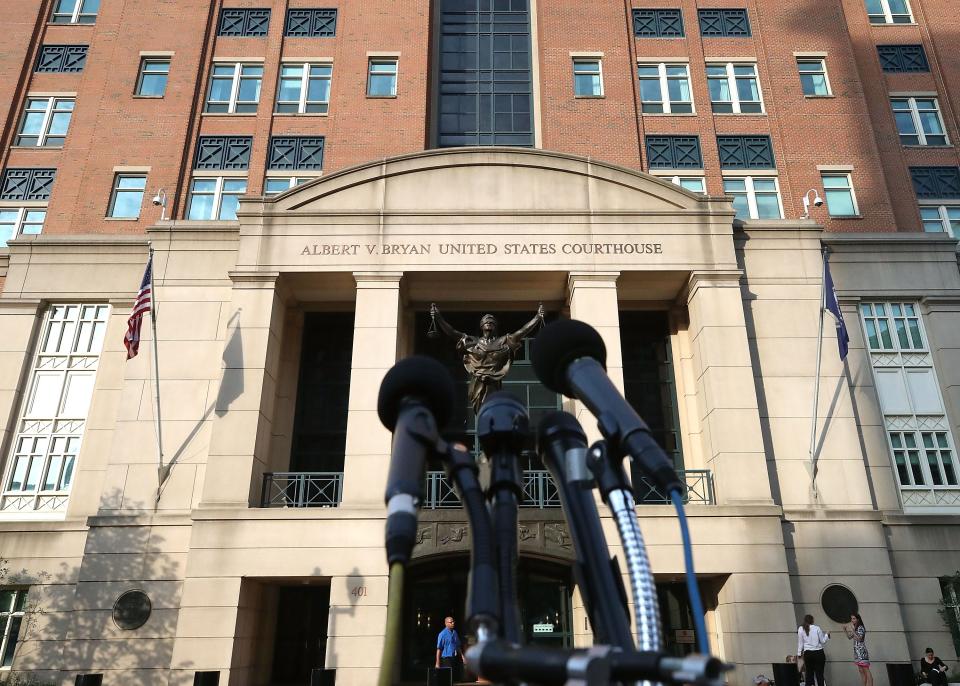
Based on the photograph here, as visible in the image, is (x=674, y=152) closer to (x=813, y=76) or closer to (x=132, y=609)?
(x=813, y=76)

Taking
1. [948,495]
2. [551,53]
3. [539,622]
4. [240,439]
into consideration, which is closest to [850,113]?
[551,53]

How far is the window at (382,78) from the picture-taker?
26.9m

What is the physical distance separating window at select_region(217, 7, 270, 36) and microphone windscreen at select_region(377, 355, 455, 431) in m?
27.4

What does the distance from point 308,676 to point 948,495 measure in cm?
1908

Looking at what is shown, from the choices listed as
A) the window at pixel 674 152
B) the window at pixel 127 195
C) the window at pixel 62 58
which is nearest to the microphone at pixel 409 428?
the window at pixel 674 152

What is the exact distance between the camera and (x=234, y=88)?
27312 millimetres

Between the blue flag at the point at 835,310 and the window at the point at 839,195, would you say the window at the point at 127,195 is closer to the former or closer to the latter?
the blue flag at the point at 835,310

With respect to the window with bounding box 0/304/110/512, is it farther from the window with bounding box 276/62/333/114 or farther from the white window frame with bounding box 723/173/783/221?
the white window frame with bounding box 723/173/783/221

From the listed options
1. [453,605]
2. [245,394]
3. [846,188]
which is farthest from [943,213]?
[245,394]

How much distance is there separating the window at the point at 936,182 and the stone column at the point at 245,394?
23.7 meters

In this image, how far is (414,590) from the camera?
1969cm

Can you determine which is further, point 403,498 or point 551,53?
point 551,53

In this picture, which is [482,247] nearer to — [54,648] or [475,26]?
[475,26]

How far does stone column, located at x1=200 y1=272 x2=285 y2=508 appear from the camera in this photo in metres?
17.8
